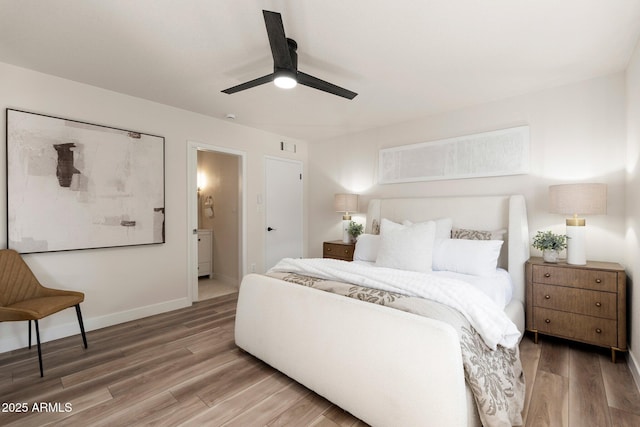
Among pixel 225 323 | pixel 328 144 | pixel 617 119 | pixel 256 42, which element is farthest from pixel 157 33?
pixel 617 119

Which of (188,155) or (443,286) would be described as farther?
(188,155)

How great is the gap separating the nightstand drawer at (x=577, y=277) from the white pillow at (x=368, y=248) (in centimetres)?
149

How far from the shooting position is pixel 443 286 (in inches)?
69.8

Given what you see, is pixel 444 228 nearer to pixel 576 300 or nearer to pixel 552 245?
pixel 552 245

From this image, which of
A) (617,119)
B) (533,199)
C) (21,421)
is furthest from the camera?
(533,199)

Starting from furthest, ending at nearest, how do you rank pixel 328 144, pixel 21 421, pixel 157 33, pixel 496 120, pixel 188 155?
pixel 328 144
pixel 188 155
pixel 496 120
pixel 157 33
pixel 21 421

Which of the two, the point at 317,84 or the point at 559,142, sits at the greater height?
the point at 317,84

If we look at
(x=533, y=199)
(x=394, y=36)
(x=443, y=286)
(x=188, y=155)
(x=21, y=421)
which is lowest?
(x=21, y=421)

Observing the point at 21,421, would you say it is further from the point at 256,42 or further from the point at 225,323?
the point at 256,42

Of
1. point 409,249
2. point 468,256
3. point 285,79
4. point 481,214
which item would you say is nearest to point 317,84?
point 285,79

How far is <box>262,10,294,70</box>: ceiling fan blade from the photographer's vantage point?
160 cm

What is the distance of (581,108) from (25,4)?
4391mm

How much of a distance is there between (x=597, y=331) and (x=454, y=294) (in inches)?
65.8

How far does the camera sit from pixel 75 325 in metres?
2.87
